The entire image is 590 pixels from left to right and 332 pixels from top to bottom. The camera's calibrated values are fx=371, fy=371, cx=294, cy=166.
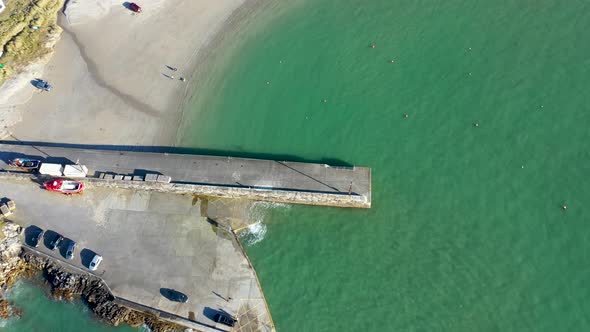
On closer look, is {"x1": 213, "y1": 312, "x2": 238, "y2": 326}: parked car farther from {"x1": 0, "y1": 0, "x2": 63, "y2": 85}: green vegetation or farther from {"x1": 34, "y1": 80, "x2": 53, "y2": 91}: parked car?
{"x1": 0, "y1": 0, "x2": 63, "y2": 85}: green vegetation

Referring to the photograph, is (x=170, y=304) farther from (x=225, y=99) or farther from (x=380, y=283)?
(x=225, y=99)

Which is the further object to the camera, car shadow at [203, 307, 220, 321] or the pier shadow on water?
the pier shadow on water

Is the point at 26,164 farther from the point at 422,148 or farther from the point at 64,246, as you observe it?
the point at 422,148

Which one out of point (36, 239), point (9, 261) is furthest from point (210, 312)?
point (9, 261)

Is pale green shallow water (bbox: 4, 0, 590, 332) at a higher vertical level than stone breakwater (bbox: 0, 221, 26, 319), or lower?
higher

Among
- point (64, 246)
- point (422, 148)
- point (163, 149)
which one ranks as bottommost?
point (64, 246)

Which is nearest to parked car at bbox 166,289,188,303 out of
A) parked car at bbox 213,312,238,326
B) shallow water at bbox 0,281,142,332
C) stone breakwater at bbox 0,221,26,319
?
parked car at bbox 213,312,238,326

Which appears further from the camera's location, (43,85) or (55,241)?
(43,85)
